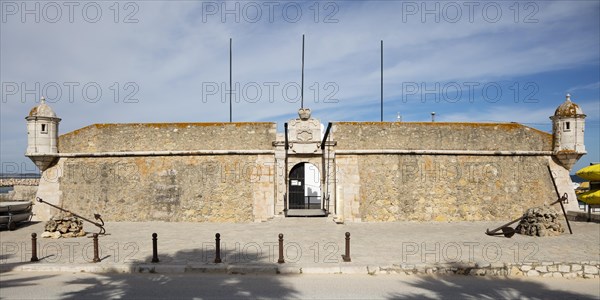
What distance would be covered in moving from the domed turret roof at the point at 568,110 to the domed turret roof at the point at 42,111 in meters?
18.6

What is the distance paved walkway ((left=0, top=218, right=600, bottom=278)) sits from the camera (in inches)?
284

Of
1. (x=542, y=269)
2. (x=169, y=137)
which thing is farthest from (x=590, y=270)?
A: (x=169, y=137)

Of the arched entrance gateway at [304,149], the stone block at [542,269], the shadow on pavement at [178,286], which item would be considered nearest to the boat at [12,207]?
the shadow on pavement at [178,286]

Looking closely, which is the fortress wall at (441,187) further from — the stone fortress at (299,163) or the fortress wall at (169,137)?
the fortress wall at (169,137)

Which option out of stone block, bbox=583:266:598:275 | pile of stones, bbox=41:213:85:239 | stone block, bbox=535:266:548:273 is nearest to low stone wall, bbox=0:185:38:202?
pile of stones, bbox=41:213:85:239

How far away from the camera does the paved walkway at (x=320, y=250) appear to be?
23.7 feet

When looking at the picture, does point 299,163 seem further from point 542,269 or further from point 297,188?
point 542,269

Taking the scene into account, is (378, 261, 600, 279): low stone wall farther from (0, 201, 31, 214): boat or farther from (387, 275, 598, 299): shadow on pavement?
(0, 201, 31, 214): boat

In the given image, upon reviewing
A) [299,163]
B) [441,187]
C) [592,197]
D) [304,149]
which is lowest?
[592,197]

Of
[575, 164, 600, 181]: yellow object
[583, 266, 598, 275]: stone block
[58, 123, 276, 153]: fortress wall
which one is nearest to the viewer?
[583, 266, 598, 275]: stone block

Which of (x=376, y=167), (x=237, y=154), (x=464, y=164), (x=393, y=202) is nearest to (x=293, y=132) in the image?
(x=237, y=154)

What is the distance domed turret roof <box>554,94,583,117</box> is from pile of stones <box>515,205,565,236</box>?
499 cm

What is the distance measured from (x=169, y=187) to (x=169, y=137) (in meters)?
1.87

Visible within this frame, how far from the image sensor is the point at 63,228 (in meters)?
10.7
